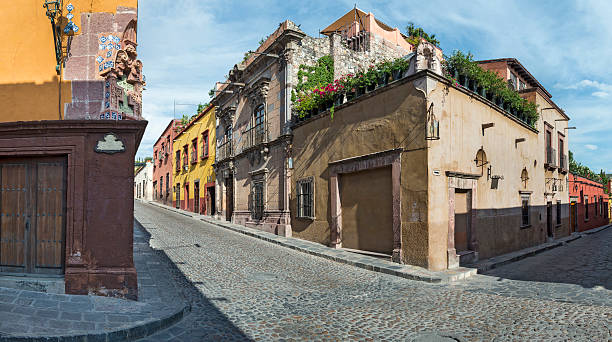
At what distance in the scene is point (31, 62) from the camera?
6164 mm

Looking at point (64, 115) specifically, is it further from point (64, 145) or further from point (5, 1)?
point (5, 1)

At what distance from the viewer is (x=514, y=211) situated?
12.7 m

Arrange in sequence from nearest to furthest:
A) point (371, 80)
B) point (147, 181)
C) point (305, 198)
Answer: point (371, 80), point (305, 198), point (147, 181)

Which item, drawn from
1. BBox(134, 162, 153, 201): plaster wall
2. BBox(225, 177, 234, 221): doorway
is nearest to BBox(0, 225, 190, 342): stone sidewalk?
BBox(225, 177, 234, 221): doorway

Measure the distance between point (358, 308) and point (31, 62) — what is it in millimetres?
6275

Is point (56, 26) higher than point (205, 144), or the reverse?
point (205, 144)

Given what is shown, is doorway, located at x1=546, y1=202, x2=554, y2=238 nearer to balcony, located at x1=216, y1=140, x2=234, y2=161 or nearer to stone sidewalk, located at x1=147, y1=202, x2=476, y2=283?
stone sidewalk, located at x1=147, y1=202, x2=476, y2=283

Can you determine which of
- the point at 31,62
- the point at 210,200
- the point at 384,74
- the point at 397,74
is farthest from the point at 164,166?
the point at 31,62

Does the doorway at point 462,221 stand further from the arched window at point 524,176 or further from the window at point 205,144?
the window at point 205,144

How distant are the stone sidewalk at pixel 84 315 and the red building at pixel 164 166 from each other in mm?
29922

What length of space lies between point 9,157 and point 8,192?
1.80 ft

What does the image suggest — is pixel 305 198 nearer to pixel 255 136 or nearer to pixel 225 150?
pixel 255 136

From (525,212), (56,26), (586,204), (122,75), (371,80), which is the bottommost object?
(586,204)

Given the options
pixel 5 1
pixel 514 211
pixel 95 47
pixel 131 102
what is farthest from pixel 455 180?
pixel 5 1
